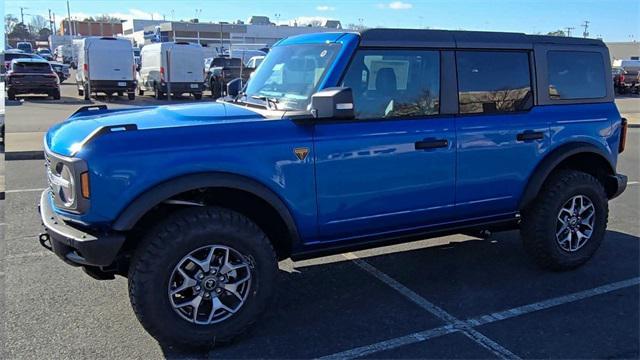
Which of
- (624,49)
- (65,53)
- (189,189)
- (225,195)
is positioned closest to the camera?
(189,189)

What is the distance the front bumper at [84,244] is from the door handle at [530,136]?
3.07m

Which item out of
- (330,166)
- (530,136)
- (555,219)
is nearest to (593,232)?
(555,219)

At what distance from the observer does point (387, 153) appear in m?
3.88

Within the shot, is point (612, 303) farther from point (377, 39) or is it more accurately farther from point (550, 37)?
point (377, 39)

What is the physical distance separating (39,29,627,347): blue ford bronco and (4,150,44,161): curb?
21.9ft

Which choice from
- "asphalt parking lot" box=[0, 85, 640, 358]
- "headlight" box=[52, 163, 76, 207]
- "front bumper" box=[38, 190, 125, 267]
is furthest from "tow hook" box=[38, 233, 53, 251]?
"asphalt parking lot" box=[0, 85, 640, 358]

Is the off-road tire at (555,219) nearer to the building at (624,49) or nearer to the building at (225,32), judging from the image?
the building at (225,32)

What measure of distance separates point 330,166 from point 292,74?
3.11 ft

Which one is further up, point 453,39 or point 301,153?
point 453,39

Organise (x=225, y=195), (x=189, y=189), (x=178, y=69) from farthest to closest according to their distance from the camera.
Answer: (x=178, y=69) → (x=225, y=195) → (x=189, y=189)

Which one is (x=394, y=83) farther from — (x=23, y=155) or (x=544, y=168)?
(x=23, y=155)

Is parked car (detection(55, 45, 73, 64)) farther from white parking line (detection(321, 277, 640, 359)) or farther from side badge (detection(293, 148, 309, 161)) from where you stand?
white parking line (detection(321, 277, 640, 359))

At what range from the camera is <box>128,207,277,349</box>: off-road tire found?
3.25 meters

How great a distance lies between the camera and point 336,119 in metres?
3.72
